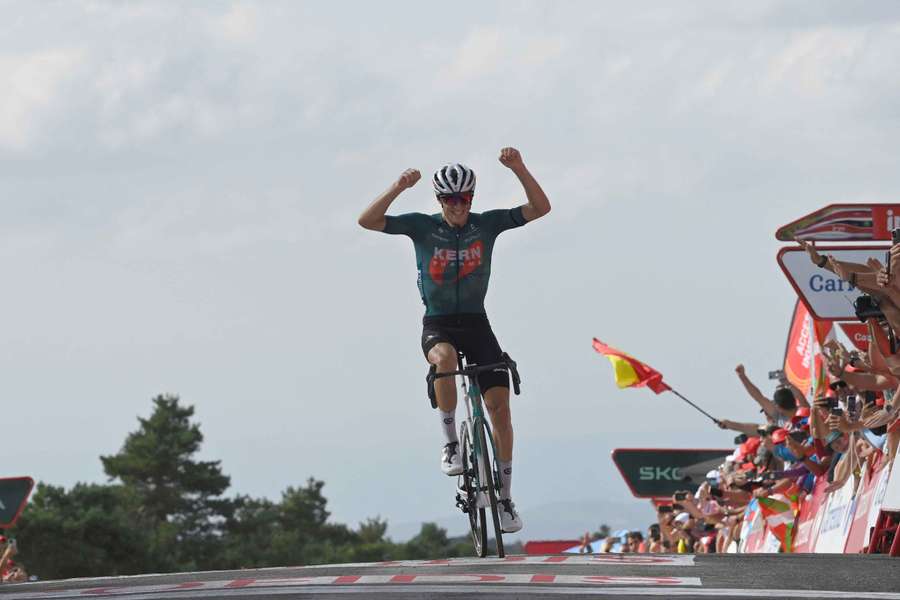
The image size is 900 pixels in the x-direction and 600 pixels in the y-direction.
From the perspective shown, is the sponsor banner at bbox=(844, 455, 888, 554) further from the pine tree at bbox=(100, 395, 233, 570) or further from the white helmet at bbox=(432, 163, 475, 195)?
the pine tree at bbox=(100, 395, 233, 570)

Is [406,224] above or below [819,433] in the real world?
above

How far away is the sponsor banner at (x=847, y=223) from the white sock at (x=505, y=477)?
7.69 metres

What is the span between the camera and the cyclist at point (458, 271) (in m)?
12.8

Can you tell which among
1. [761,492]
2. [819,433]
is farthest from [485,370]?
[761,492]

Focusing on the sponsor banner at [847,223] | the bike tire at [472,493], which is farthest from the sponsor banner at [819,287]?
the bike tire at [472,493]

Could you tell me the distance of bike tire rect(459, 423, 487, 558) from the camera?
1277 centimetres

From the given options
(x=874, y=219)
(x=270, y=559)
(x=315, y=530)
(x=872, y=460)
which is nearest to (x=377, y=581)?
(x=872, y=460)

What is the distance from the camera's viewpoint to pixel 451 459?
13047 millimetres

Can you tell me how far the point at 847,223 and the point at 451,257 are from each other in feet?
27.4

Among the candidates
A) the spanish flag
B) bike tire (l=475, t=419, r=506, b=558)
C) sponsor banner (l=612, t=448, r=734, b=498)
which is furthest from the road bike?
sponsor banner (l=612, t=448, r=734, b=498)

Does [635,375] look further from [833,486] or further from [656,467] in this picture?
[833,486]

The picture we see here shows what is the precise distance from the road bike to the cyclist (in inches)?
4.2

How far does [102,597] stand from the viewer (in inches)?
404

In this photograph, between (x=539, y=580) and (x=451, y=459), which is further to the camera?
(x=451, y=459)
